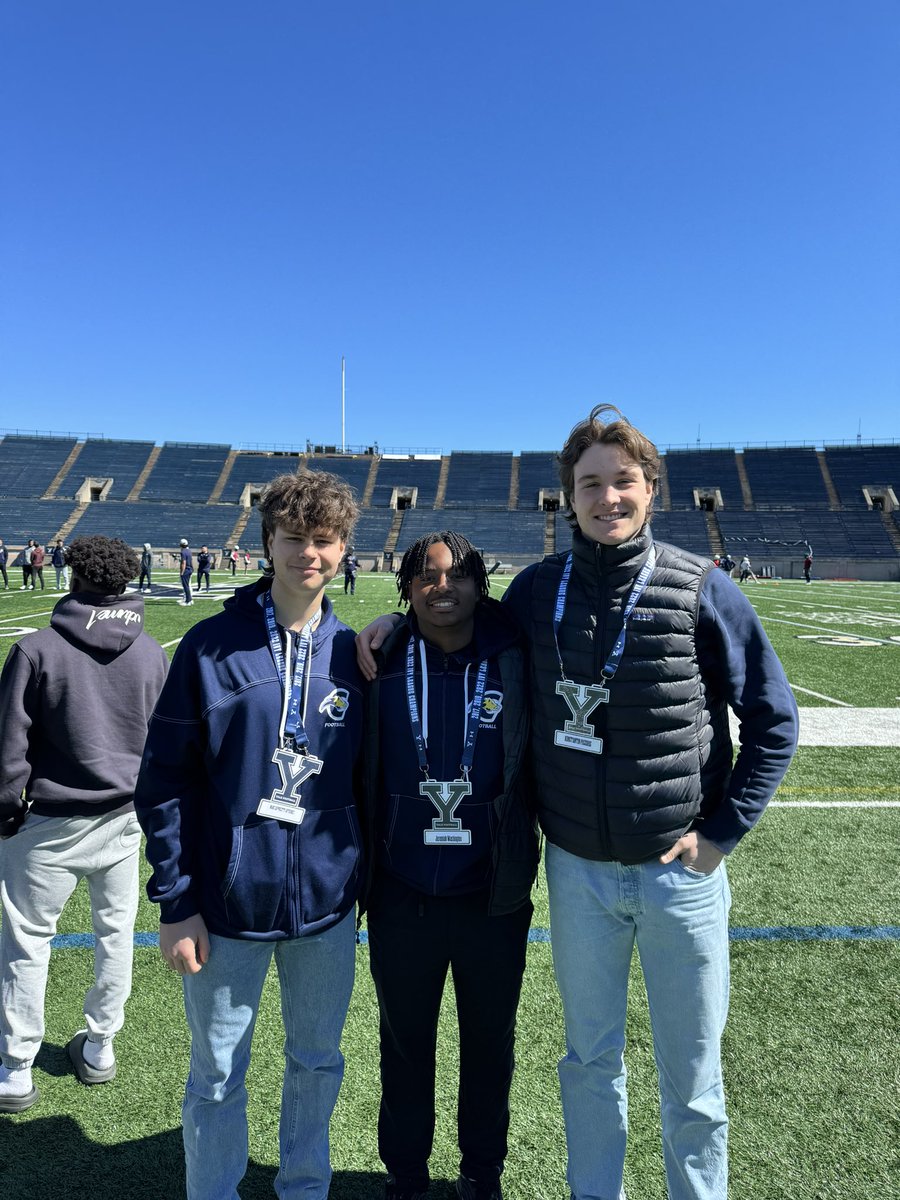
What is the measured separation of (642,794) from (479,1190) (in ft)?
4.26

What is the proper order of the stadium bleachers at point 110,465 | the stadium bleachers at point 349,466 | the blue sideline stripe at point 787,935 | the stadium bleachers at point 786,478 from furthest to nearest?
the stadium bleachers at point 349,466, the stadium bleachers at point 110,465, the stadium bleachers at point 786,478, the blue sideline stripe at point 787,935

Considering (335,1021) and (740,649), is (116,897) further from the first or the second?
(740,649)

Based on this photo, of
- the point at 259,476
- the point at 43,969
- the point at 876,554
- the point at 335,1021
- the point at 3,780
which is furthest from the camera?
Answer: the point at 259,476

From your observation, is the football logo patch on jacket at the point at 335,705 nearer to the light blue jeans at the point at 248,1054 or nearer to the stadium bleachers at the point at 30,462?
the light blue jeans at the point at 248,1054

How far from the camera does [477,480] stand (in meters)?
64.1

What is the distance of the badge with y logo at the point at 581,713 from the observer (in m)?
1.89

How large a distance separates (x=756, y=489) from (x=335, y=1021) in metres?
61.1

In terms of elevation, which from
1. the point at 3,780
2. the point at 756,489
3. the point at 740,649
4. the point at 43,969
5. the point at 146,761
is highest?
the point at 756,489

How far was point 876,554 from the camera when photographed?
44.5m

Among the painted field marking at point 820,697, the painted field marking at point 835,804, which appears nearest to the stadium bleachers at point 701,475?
the painted field marking at point 820,697

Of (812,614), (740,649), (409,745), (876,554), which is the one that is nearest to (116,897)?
(409,745)

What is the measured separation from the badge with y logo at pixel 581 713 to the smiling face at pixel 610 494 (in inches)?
15.6

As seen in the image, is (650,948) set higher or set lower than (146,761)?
lower

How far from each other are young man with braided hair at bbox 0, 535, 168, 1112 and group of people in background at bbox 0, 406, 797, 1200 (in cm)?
76
